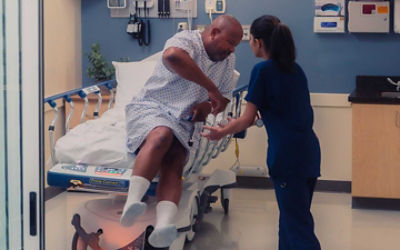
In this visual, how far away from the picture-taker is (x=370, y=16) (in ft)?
16.0

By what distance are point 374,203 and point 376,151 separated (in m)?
0.46

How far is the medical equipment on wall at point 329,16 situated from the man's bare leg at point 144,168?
244 centimetres

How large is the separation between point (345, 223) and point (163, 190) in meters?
1.89

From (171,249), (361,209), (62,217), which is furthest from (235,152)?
(171,249)

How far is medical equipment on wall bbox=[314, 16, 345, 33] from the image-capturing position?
4.97 meters

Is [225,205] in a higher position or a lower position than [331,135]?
lower

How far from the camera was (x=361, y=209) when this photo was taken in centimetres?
469

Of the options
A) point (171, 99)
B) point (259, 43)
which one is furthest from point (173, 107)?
point (259, 43)

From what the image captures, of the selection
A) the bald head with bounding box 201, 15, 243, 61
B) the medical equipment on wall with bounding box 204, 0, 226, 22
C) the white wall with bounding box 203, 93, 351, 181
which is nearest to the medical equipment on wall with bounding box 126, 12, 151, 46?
the medical equipment on wall with bounding box 204, 0, 226, 22

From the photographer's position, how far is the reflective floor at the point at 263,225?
3795mm

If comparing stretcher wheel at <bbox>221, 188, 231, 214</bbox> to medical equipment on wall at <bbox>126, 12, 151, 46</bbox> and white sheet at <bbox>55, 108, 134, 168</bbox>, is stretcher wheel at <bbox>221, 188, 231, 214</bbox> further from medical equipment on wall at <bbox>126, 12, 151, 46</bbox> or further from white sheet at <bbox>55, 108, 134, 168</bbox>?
medical equipment on wall at <bbox>126, 12, 151, 46</bbox>

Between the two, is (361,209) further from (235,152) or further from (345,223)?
(235,152)

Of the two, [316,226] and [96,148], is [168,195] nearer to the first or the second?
[96,148]

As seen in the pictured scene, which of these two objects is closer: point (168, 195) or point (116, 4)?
point (168, 195)
